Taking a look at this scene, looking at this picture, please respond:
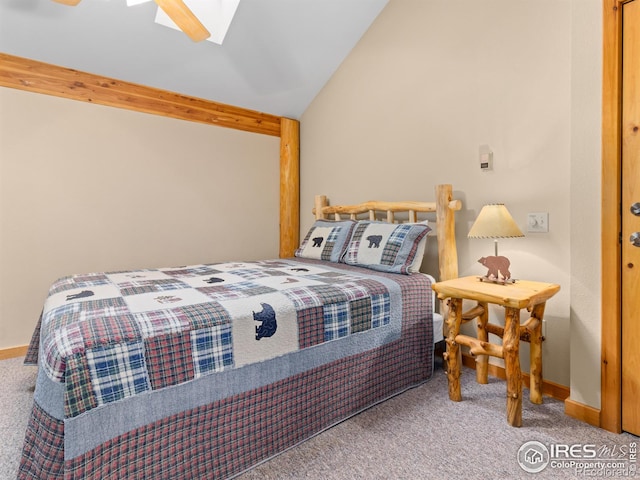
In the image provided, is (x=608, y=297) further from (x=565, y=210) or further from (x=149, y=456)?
(x=149, y=456)

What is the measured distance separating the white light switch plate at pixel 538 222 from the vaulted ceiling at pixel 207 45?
7.01 ft

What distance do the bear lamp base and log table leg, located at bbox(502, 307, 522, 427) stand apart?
285mm

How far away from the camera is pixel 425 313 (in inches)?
86.7

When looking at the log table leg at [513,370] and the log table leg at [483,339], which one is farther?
the log table leg at [483,339]

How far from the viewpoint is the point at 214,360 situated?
1.33 m

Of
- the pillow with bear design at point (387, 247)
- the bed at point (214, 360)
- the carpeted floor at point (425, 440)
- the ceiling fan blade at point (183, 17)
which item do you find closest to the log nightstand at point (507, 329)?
the carpeted floor at point (425, 440)

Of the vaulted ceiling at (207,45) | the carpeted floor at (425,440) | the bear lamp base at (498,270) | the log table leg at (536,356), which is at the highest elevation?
the vaulted ceiling at (207,45)

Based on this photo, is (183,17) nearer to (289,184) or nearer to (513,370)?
(289,184)

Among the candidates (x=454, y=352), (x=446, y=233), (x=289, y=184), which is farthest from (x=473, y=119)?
(x=289, y=184)

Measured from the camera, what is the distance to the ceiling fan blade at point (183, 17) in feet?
6.19

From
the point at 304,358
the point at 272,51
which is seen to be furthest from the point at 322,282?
the point at 272,51

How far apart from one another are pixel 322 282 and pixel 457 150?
4.47ft

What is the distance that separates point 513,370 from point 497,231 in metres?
0.69

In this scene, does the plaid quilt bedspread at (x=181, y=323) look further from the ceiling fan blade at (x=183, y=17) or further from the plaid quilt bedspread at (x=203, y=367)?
the ceiling fan blade at (x=183, y=17)
